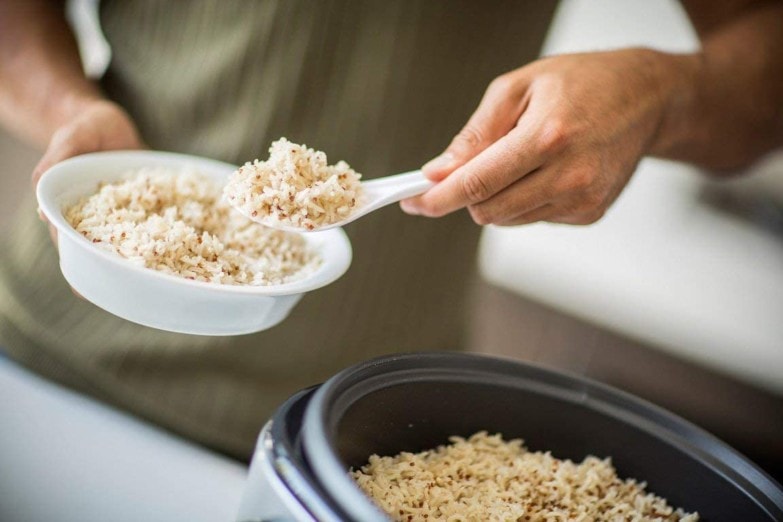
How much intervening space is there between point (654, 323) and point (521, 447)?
178 centimetres

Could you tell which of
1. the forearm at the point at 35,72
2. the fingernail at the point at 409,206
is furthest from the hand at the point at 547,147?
the forearm at the point at 35,72

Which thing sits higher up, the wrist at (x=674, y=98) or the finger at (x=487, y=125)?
the wrist at (x=674, y=98)

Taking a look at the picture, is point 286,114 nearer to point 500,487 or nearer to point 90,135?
point 90,135

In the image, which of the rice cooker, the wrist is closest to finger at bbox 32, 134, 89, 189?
the rice cooker

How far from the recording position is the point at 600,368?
→ 2.36 m

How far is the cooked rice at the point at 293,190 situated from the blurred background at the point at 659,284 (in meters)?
1.38

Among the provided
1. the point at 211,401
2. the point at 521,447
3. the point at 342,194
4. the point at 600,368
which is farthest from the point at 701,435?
the point at 600,368

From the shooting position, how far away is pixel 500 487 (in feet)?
2.20

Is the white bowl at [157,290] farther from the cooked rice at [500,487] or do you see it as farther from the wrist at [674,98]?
the wrist at [674,98]

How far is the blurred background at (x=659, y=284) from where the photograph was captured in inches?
→ 86.4

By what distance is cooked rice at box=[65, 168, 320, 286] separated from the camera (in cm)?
66

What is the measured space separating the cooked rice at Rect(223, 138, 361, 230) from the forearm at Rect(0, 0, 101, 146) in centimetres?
42

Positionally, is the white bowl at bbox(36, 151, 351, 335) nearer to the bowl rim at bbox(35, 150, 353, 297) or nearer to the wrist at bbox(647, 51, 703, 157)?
the bowl rim at bbox(35, 150, 353, 297)

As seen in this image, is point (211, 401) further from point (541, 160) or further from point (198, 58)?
point (541, 160)
